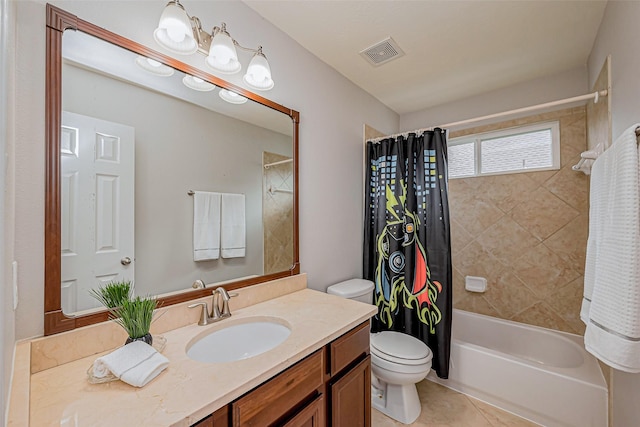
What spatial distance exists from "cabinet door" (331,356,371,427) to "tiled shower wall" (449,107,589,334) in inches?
67.7

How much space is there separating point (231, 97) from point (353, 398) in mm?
1584

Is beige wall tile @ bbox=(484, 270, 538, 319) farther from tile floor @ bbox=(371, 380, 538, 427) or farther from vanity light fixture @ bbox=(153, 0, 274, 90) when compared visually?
vanity light fixture @ bbox=(153, 0, 274, 90)

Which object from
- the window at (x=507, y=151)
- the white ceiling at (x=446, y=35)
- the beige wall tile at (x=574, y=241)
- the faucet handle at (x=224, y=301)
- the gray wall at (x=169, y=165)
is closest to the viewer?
the gray wall at (x=169, y=165)

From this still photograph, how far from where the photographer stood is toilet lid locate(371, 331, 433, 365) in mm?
1694

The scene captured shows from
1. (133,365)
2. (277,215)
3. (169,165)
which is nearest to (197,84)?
(169,165)

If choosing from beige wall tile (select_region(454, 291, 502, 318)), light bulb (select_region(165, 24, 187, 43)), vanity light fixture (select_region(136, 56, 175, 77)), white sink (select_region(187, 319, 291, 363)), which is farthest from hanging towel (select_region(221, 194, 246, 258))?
beige wall tile (select_region(454, 291, 502, 318))

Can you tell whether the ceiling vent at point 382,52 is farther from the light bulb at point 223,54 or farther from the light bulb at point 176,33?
the light bulb at point 176,33

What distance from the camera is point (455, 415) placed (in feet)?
5.86

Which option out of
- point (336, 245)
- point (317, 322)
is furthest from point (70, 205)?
point (336, 245)

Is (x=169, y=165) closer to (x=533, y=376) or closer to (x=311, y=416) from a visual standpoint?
(x=311, y=416)

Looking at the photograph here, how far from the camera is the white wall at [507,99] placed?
2.16 meters

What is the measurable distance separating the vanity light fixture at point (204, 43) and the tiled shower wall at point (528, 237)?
216 centimetres

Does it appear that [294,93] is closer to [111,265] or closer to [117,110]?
[117,110]

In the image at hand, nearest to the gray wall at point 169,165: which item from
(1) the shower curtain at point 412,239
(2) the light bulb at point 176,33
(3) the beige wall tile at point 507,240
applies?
(2) the light bulb at point 176,33
